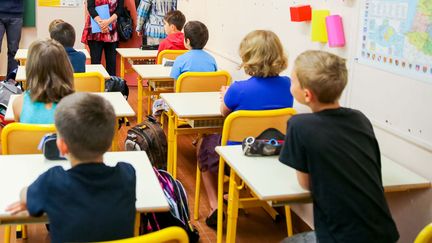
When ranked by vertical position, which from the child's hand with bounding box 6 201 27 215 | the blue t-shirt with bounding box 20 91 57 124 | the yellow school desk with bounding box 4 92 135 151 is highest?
the blue t-shirt with bounding box 20 91 57 124

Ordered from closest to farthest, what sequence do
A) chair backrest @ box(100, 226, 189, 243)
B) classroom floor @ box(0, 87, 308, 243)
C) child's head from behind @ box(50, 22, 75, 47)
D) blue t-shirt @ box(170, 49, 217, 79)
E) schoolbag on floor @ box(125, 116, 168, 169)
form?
1. chair backrest @ box(100, 226, 189, 243)
2. classroom floor @ box(0, 87, 308, 243)
3. schoolbag on floor @ box(125, 116, 168, 169)
4. child's head from behind @ box(50, 22, 75, 47)
5. blue t-shirt @ box(170, 49, 217, 79)

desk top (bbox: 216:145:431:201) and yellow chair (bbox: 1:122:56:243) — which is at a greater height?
yellow chair (bbox: 1:122:56:243)

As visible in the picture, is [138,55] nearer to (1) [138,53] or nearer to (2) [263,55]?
(1) [138,53]

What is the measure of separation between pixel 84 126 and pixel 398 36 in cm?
156

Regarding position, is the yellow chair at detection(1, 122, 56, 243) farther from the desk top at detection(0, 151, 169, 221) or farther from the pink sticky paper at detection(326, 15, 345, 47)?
the pink sticky paper at detection(326, 15, 345, 47)

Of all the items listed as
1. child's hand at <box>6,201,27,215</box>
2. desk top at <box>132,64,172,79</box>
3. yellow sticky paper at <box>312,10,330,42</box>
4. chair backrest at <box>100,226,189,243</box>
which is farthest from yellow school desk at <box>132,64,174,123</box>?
chair backrest at <box>100,226,189,243</box>

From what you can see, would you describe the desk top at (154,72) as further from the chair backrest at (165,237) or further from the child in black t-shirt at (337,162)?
the chair backrest at (165,237)

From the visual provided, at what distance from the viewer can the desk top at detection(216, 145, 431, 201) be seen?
6.54 ft

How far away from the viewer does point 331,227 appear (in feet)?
5.98

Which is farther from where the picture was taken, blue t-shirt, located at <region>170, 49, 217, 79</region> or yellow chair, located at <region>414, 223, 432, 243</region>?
blue t-shirt, located at <region>170, 49, 217, 79</region>

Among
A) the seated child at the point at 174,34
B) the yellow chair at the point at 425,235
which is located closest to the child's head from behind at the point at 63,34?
the seated child at the point at 174,34

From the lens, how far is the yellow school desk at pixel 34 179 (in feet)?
5.86

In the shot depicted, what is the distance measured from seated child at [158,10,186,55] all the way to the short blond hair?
3.42m

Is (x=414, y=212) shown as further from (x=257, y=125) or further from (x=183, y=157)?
(x=183, y=157)
